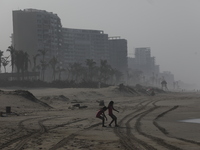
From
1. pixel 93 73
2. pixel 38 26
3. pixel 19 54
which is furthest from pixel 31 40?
pixel 19 54

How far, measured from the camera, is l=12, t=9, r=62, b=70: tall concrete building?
190625 millimetres

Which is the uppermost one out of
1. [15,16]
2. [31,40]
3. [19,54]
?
[15,16]

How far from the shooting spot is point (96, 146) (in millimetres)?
13414

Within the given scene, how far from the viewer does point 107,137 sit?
16.2 meters

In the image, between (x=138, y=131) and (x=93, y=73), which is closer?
(x=138, y=131)

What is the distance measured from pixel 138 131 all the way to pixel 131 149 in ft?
19.2

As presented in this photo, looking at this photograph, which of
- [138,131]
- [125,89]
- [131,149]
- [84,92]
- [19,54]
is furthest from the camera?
[19,54]

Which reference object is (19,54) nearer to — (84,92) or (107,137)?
(84,92)

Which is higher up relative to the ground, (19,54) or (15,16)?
(15,16)

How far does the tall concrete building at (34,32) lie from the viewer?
191m

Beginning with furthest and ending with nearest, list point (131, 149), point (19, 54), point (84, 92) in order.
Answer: point (19, 54) < point (84, 92) < point (131, 149)

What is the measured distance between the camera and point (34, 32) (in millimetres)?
193625

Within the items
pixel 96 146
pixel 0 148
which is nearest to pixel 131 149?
pixel 96 146

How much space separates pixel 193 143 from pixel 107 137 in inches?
149
